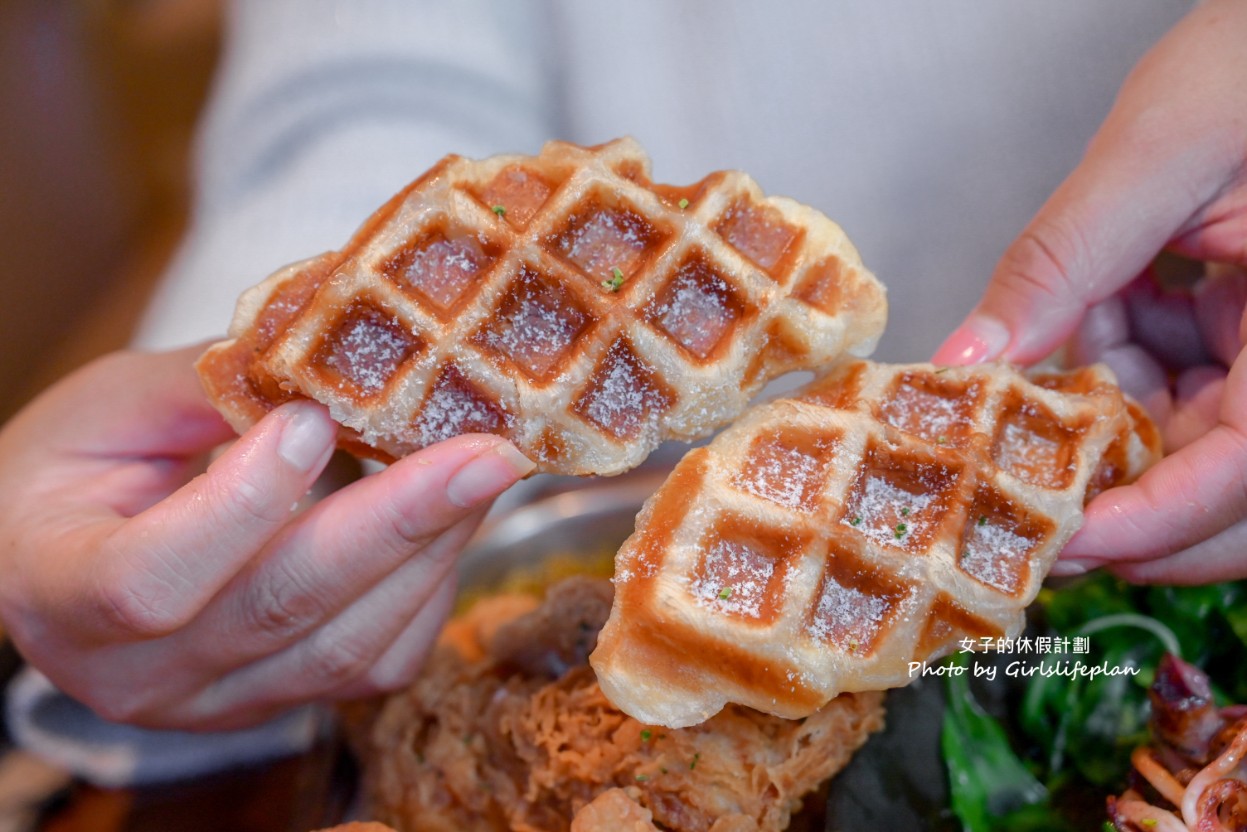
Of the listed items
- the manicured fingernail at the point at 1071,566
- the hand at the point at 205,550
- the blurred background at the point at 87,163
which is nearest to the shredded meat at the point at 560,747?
the hand at the point at 205,550

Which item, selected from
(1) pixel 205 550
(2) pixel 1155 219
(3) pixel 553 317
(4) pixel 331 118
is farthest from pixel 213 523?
(4) pixel 331 118

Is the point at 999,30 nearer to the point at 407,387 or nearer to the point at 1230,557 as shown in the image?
the point at 1230,557

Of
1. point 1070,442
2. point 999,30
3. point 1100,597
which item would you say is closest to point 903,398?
point 1070,442

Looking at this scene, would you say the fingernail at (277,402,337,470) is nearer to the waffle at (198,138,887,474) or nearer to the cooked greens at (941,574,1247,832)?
the waffle at (198,138,887,474)

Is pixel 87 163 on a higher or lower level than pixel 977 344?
Result: lower

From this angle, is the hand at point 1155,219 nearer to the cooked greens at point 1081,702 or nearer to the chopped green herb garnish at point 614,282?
the cooked greens at point 1081,702

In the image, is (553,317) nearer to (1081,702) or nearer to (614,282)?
(614,282)
